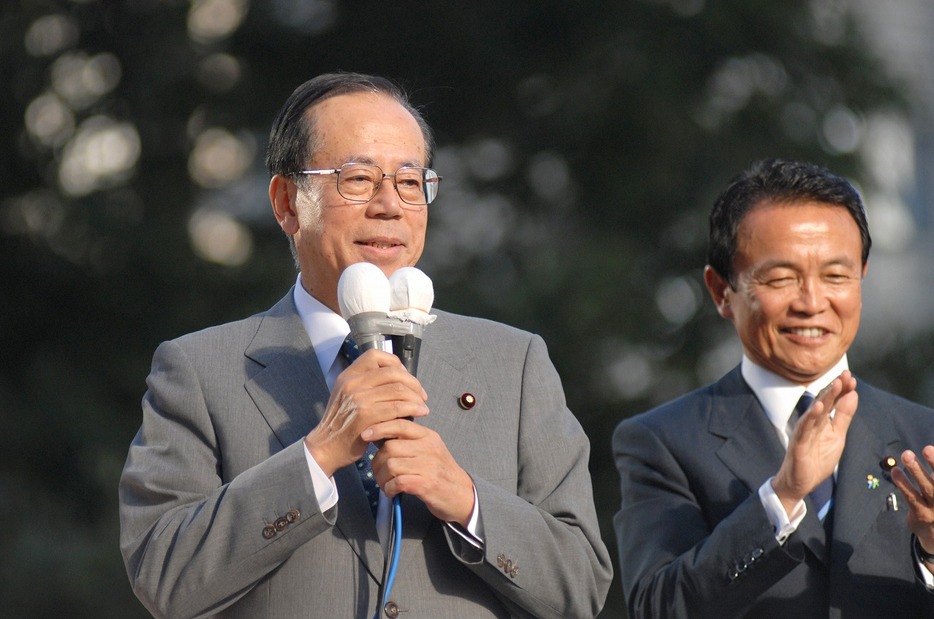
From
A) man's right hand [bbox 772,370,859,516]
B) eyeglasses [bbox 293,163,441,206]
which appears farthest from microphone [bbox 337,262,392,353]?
man's right hand [bbox 772,370,859,516]

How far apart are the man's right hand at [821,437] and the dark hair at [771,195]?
2.12 feet

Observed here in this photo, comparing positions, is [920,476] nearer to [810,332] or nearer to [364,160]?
[810,332]

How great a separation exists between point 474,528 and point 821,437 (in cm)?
99

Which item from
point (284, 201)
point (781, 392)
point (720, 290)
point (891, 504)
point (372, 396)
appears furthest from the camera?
point (720, 290)

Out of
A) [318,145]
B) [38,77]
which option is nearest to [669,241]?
[38,77]

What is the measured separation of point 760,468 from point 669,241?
6888 mm

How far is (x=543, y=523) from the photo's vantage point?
3301mm

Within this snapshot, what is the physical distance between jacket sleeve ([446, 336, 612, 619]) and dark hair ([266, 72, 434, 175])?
0.69 metres

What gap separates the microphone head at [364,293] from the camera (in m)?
3.05

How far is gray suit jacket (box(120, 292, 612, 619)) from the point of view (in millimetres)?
3166

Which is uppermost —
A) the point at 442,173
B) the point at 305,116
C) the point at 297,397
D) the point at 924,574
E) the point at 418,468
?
the point at 442,173

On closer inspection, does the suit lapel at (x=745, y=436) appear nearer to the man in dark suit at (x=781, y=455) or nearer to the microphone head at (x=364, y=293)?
the man in dark suit at (x=781, y=455)

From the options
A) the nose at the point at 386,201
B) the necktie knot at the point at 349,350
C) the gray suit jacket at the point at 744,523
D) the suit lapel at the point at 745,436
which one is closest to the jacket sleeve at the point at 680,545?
the gray suit jacket at the point at 744,523

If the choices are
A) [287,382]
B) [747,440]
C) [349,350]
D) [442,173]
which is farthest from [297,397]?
[442,173]
